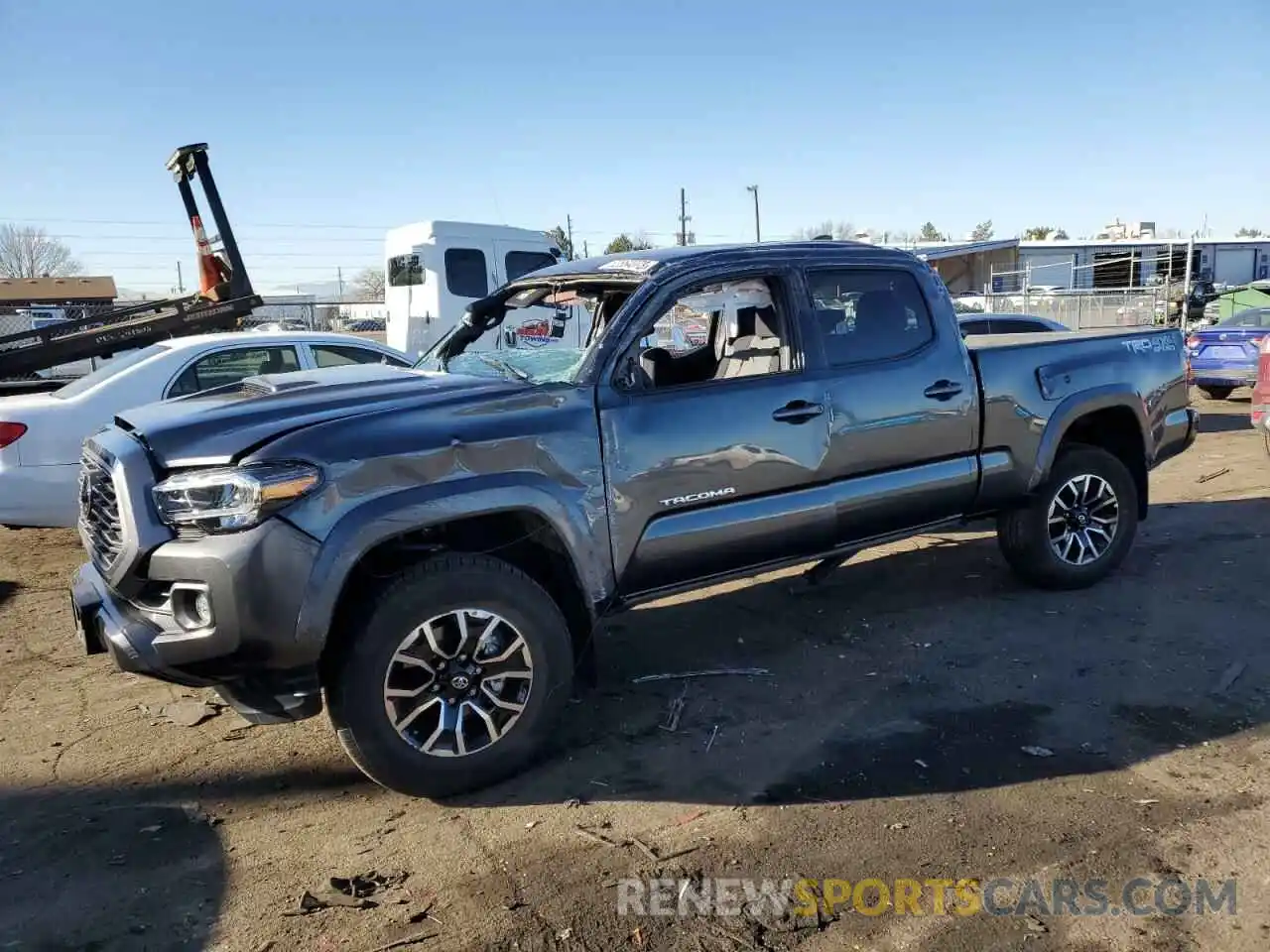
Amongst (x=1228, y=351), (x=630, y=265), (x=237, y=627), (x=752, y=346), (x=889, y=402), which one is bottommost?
(x=1228, y=351)

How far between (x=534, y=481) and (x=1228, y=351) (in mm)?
13946

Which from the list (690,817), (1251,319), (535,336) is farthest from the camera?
(1251,319)

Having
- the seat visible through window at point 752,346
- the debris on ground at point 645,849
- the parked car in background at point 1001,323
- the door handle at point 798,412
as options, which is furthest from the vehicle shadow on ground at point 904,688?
the parked car in background at point 1001,323

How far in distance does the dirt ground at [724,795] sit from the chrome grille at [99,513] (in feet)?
3.08

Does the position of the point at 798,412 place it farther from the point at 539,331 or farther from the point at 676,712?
the point at 539,331

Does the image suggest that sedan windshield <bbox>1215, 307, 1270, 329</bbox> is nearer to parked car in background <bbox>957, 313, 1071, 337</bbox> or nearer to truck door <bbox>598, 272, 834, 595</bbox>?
parked car in background <bbox>957, 313, 1071, 337</bbox>

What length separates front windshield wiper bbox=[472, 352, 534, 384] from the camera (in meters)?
4.14

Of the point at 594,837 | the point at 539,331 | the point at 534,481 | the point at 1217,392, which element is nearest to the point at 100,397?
the point at 539,331

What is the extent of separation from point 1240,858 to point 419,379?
136 inches

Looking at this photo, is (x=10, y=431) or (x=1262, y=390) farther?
(x=1262, y=390)

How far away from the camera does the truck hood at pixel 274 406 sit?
3375 millimetres

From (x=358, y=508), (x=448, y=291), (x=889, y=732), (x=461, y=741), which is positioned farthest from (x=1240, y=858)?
(x=448, y=291)

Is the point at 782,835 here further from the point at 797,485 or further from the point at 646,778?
the point at 797,485

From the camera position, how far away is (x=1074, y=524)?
567cm
